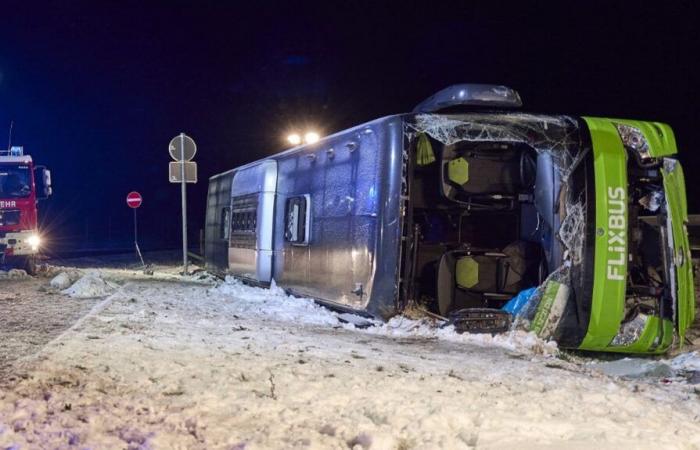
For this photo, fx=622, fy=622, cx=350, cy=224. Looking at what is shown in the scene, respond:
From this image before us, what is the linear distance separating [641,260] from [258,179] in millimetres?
6548

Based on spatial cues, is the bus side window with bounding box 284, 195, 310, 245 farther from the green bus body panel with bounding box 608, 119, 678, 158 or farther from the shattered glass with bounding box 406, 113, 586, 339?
the green bus body panel with bounding box 608, 119, 678, 158

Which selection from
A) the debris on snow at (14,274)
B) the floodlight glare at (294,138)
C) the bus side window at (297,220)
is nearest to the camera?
the bus side window at (297,220)

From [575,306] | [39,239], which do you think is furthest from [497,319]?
[39,239]

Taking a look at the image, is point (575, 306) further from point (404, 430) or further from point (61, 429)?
point (61, 429)

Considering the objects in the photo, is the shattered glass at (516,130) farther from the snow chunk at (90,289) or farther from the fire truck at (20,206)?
the fire truck at (20,206)

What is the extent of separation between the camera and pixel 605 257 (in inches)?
240

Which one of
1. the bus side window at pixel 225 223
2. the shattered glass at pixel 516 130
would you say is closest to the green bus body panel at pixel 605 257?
the shattered glass at pixel 516 130

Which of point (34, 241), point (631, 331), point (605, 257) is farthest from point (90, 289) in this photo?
point (631, 331)

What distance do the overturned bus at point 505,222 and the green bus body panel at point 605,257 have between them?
13mm

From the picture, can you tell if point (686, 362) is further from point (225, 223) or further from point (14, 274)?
point (14, 274)

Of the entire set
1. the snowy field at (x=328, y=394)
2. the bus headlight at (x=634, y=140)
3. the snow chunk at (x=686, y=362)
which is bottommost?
the snow chunk at (x=686, y=362)

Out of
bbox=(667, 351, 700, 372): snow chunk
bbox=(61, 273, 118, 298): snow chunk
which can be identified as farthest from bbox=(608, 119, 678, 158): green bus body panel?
bbox=(61, 273, 118, 298): snow chunk

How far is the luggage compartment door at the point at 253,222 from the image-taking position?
10.4 metres

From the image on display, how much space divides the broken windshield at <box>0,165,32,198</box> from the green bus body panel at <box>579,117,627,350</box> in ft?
43.0
